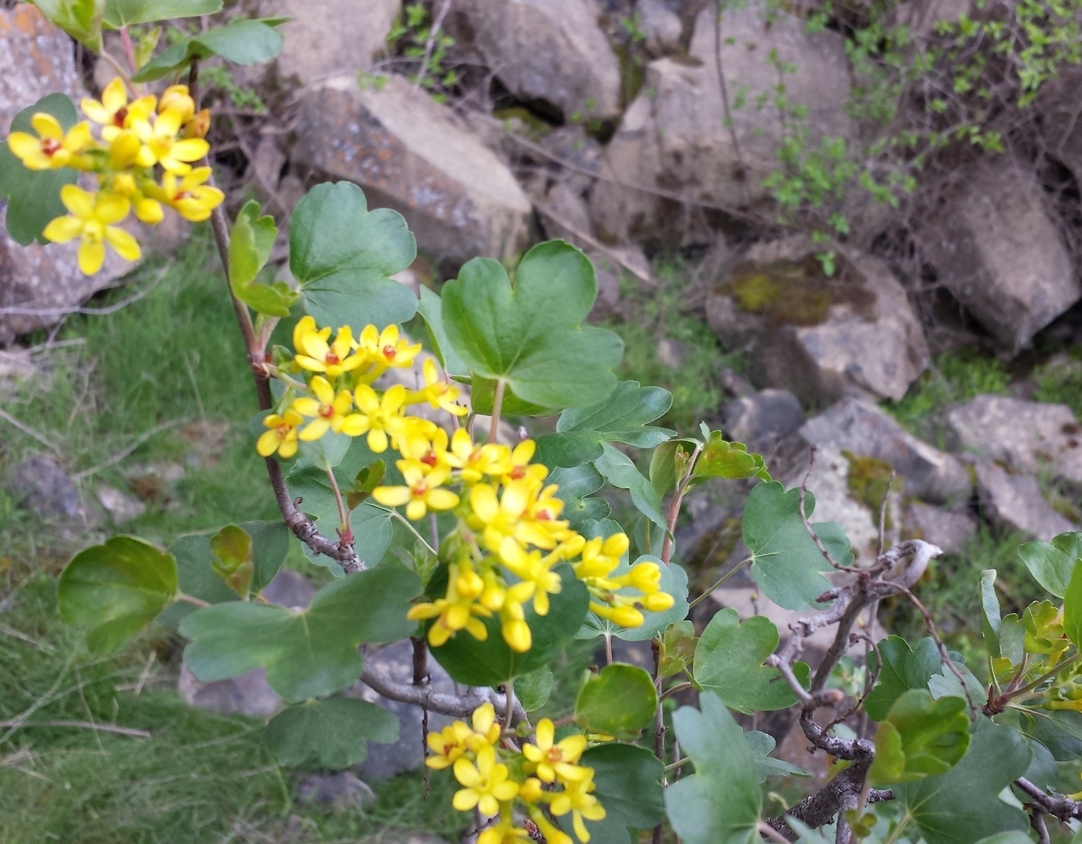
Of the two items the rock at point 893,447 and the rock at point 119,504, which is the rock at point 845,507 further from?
the rock at point 119,504

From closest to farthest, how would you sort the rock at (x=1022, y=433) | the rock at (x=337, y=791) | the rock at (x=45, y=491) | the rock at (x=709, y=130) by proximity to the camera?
1. the rock at (x=337, y=791)
2. the rock at (x=45, y=491)
3. the rock at (x=1022, y=433)
4. the rock at (x=709, y=130)

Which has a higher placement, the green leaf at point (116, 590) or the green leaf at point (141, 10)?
the green leaf at point (141, 10)

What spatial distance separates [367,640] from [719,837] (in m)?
0.20

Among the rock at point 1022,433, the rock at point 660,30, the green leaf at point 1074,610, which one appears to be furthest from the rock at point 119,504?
the rock at point 660,30

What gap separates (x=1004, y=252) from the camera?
3057 millimetres

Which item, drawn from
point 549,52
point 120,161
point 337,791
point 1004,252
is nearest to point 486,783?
point 120,161

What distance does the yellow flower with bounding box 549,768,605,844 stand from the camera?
39 centimetres

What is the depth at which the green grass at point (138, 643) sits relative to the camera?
156cm

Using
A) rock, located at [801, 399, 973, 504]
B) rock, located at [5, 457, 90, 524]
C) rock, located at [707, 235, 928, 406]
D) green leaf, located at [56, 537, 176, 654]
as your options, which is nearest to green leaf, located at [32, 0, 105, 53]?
green leaf, located at [56, 537, 176, 654]

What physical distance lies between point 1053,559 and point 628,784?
1.19 feet

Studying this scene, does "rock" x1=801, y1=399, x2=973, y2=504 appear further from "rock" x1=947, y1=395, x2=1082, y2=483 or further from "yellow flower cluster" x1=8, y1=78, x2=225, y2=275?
"yellow flower cluster" x1=8, y1=78, x2=225, y2=275

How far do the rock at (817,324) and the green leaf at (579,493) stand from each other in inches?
96.2

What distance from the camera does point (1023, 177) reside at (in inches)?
119

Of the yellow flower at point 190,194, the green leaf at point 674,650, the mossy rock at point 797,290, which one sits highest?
the yellow flower at point 190,194
